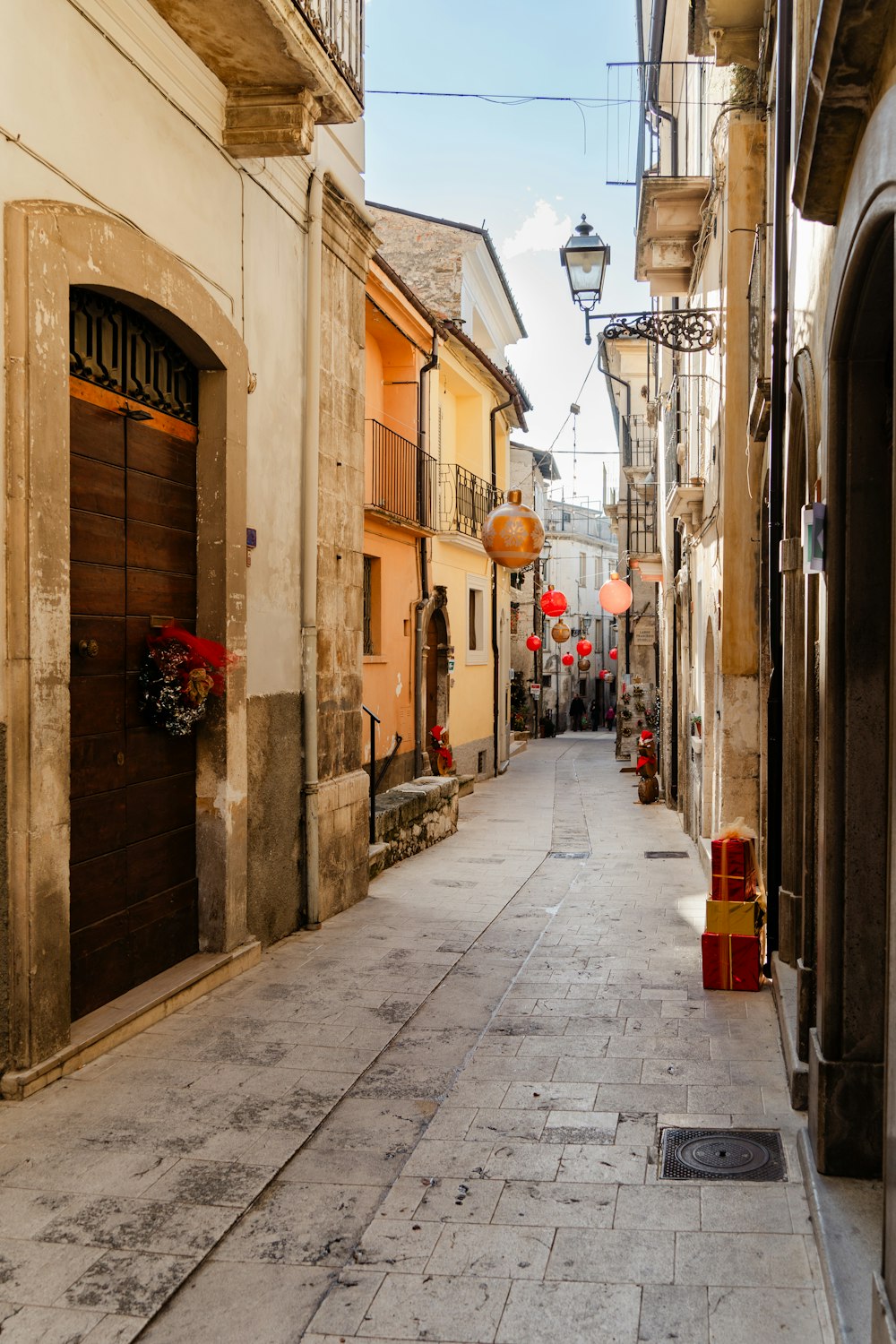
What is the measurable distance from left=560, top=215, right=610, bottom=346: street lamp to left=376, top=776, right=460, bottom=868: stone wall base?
4.97m

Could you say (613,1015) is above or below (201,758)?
below

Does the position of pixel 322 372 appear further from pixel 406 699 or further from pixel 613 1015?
pixel 406 699

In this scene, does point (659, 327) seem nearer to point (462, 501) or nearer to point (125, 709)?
point (125, 709)

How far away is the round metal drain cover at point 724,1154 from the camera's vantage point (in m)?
4.39

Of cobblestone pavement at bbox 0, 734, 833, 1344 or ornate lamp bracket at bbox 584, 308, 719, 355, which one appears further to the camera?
ornate lamp bracket at bbox 584, 308, 719, 355

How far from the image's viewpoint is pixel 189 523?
700 centimetres

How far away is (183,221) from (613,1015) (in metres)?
5.00

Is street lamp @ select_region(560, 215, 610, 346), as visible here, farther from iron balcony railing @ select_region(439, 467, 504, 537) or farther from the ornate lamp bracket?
iron balcony railing @ select_region(439, 467, 504, 537)

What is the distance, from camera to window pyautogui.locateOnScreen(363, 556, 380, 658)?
16562 mm

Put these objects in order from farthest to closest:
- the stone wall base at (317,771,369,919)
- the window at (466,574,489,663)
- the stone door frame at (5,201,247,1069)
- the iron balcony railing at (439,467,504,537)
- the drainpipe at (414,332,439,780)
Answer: the window at (466,574,489,663)
the iron balcony railing at (439,467,504,537)
the drainpipe at (414,332,439,780)
the stone wall base at (317,771,369,919)
the stone door frame at (5,201,247,1069)

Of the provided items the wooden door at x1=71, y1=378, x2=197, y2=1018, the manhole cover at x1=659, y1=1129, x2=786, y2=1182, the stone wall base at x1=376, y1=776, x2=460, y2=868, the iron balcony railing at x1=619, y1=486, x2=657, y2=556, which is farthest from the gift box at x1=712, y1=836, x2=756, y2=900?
the iron balcony railing at x1=619, y1=486, x2=657, y2=556

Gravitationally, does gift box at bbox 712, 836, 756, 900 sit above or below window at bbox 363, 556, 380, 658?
below

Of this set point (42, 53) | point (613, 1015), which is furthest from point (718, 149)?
point (613, 1015)

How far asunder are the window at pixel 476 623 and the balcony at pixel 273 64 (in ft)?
50.4
